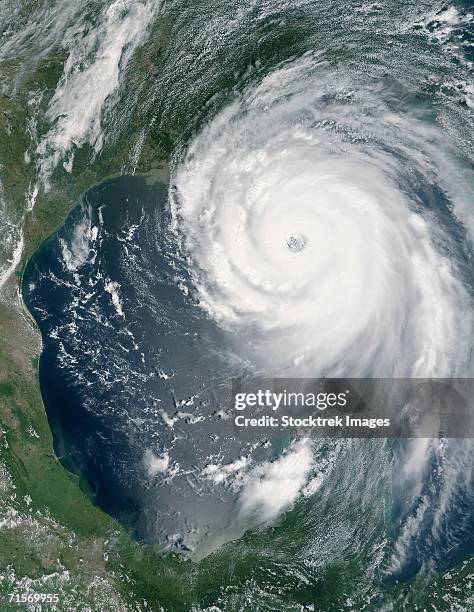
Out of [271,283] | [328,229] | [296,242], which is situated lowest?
[271,283]

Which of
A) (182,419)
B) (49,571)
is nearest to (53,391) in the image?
(182,419)

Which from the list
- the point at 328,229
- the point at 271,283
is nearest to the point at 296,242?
the point at 328,229

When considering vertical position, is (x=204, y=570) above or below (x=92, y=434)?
below

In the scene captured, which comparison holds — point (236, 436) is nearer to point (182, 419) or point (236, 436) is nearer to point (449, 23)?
point (182, 419)

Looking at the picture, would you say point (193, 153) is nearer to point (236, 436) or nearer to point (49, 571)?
point (236, 436)

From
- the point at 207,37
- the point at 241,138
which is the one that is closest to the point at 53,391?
the point at 241,138

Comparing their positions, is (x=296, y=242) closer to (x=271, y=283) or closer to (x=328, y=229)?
(x=328, y=229)

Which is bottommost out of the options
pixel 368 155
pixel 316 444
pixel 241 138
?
pixel 316 444
